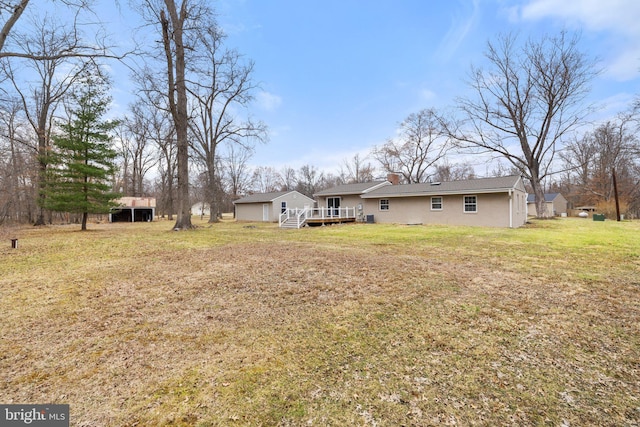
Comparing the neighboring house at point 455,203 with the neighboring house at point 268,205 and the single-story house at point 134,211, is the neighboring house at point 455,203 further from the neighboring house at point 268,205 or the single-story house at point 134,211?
the single-story house at point 134,211

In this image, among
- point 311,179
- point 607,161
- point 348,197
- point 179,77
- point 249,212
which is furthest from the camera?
point 311,179

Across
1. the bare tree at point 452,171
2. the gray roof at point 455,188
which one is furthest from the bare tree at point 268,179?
the gray roof at point 455,188

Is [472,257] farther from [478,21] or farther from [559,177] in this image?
[559,177]

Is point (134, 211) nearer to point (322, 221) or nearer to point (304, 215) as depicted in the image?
point (304, 215)

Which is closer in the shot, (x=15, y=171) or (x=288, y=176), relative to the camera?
(x=15, y=171)

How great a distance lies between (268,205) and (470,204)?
58.5ft

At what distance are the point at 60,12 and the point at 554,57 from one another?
31.3m

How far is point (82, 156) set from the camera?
14.9 m

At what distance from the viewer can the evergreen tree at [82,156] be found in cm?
1438

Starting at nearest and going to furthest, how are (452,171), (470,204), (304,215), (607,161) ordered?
1. (470,204)
2. (304,215)
3. (607,161)
4. (452,171)

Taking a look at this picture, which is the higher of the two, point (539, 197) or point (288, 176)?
point (288, 176)

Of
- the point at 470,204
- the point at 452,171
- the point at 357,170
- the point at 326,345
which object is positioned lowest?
the point at 326,345

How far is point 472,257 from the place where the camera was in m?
7.50

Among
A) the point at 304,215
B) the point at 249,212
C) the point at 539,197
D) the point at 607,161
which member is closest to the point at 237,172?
the point at 249,212
